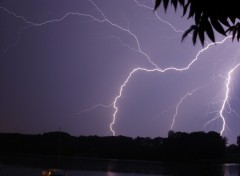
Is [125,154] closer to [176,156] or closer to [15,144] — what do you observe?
[176,156]

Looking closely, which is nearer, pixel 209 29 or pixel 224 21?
pixel 224 21

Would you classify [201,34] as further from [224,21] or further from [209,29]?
[224,21]

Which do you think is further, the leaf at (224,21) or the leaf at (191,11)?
the leaf at (191,11)

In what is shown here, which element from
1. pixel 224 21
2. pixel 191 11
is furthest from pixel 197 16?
pixel 224 21

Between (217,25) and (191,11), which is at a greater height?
(191,11)

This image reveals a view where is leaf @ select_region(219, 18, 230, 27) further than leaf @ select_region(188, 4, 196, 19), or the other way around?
leaf @ select_region(188, 4, 196, 19)

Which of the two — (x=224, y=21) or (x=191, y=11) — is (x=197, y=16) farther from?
(x=224, y=21)

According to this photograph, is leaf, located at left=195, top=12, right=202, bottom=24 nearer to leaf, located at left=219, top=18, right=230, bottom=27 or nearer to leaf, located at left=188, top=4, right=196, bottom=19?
leaf, located at left=188, top=4, right=196, bottom=19

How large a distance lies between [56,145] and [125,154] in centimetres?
1982

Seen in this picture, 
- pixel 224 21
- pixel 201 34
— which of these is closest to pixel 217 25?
pixel 224 21

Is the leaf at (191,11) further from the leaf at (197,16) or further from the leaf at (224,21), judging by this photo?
the leaf at (224,21)

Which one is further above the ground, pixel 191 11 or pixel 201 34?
pixel 191 11

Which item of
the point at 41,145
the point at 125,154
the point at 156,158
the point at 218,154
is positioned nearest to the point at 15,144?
the point at 41,145

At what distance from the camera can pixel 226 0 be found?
2.82m
